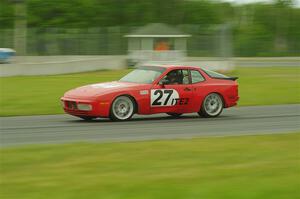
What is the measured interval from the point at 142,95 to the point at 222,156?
612 cm

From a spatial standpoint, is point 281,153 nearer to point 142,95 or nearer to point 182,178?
point 182,178

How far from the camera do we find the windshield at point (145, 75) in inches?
644

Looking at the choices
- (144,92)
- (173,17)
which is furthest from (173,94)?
(173,17)

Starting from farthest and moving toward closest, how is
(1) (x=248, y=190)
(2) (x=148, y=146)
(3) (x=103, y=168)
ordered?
(2) (x=148, y=146), (3) (x=103, y=168), (1) (x=248, y=190)

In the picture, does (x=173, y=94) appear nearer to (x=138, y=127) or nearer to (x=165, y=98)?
(x=165, y=98)

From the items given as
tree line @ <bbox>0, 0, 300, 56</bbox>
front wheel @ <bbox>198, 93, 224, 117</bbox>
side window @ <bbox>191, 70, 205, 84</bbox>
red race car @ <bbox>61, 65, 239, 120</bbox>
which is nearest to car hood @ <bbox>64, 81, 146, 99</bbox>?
red race car @ <bbox>61, 65, 239, 120</bbox>

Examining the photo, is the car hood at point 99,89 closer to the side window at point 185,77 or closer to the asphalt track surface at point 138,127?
the asphalt track surface at point 138,127

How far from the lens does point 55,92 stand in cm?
2370

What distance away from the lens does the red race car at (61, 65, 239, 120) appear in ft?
50.4

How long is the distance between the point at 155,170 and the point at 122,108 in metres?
7.00

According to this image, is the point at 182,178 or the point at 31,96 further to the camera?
the point at 31,96

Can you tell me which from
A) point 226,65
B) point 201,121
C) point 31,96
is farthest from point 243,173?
point 226,65

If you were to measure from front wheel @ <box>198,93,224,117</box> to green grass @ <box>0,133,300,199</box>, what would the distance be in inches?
211

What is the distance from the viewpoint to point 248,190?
7.59 meters
